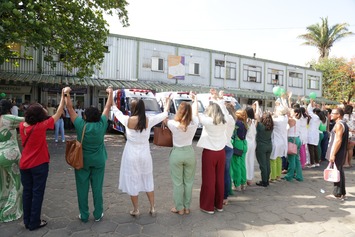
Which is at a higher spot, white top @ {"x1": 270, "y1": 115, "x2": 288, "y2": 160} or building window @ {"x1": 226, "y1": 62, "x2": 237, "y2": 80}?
building window @ {"x1": 226, "y1": 62, "x2": 237, "y2": 80}

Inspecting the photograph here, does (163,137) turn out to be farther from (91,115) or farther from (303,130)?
(303,130)

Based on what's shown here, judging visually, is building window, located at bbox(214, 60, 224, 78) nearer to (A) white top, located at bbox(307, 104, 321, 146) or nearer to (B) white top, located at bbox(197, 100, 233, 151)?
(A) white top, located at bbox(307, 104, 321, 146)

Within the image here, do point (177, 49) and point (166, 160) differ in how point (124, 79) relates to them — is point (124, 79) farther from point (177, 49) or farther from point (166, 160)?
point (166, 160)

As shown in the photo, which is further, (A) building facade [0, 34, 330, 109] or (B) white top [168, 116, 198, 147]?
(A) building facade [0, 34, 330, 109]

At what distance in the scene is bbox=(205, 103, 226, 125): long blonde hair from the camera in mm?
4520

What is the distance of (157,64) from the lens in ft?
76.6

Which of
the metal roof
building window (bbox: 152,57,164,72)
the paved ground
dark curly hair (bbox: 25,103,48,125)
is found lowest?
the paved ground

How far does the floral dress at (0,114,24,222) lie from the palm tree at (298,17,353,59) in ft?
123

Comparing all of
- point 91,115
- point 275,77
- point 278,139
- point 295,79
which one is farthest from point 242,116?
point 295,79

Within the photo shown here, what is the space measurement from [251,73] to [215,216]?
2614cm

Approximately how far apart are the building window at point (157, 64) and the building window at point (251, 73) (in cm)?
932

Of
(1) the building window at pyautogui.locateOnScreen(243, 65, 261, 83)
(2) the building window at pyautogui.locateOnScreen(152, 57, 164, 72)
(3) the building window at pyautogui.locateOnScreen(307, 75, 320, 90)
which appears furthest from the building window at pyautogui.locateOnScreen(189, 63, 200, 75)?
(3) the building window at pyautogui.locateOnScreen(307, 75, 320, 90)

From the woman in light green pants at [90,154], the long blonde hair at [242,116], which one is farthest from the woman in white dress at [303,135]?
the woman in light green pants at [90,154]

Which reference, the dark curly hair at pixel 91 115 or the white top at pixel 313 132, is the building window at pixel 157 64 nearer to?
the white top at pixel 313 132
